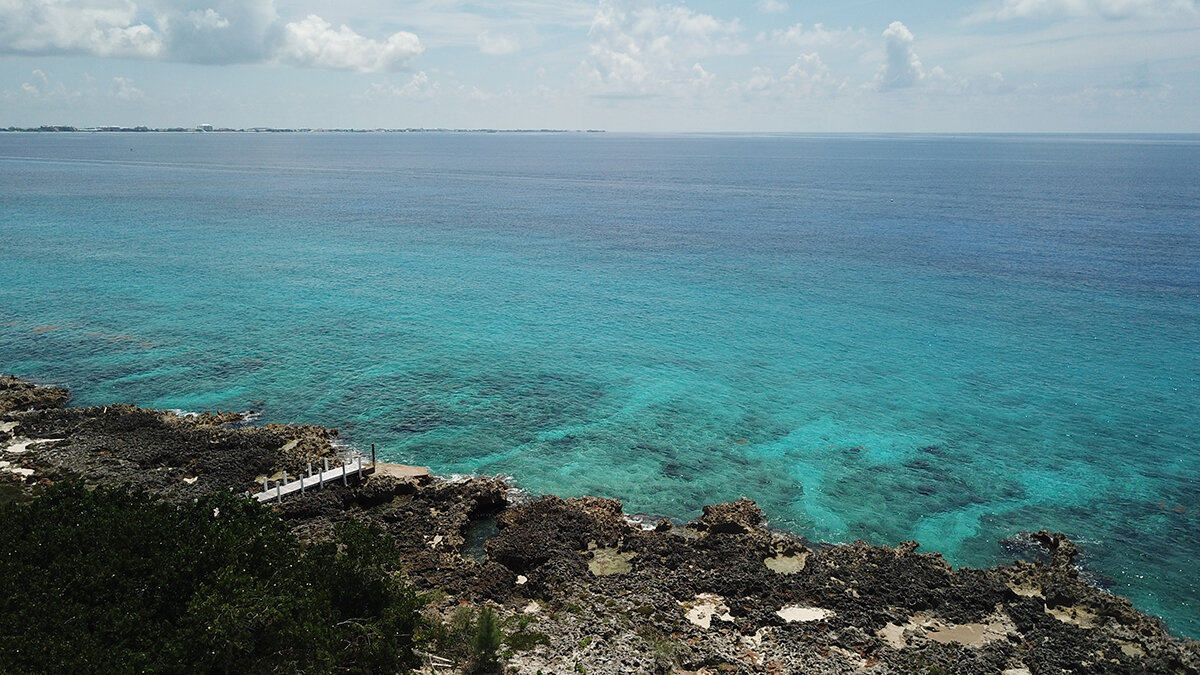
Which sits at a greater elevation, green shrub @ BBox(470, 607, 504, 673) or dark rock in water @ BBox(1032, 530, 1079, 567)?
green shrub @ BBox(470, 607, 504, 673)

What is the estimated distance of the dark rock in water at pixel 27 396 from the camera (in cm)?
4491

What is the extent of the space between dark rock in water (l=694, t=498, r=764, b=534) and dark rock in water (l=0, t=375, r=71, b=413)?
39706mm

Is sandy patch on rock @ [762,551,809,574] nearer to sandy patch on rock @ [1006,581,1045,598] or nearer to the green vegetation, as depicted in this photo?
sandy patch on rock @ [1006,581,1045,598]

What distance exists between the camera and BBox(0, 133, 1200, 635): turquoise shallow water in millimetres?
38781

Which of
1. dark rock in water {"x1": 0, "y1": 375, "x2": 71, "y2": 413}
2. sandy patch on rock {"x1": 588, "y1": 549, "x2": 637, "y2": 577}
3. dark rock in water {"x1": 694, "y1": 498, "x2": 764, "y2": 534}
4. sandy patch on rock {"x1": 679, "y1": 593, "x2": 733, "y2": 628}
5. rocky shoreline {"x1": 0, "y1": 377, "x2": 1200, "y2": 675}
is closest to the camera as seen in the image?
rocky shoreline {"x1": 0, "y1": 377, "x2": 1200, "y2": 675}

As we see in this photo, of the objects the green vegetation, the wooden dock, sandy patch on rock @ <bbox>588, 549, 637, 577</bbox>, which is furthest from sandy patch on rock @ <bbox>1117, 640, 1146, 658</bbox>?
the wooden dock

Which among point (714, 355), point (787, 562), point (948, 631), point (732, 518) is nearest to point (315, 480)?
point (732, 518)

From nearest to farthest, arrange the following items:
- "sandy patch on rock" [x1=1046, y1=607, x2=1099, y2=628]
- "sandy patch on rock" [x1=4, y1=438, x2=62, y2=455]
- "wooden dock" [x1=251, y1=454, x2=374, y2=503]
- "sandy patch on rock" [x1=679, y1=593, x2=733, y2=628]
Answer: "sandy patch on rock" [x1=679, y1=593, x2=733, y2=628] → "sandy patch on rock" [x1=1046, y1=607, x2=1099, y2=628] → "wooden dock" [x1=251, y1=454, x2=374, y2=503] → "sandy patch on rock" [x1=4, y1=438, x2=62, y2=455]

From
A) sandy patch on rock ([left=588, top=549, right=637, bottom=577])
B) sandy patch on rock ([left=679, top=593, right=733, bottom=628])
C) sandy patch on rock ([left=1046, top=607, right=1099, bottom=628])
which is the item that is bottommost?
sandy patch on rock ([left=1046, top=607, right=1099, bottom=628])

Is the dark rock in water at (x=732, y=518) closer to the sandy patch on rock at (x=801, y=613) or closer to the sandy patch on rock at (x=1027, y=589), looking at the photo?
the sandy patch on rock at (x=801, y=613)

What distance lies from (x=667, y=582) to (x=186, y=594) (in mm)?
17055

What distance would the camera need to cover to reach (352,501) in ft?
119

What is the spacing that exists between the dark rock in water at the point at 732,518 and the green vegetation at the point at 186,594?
15539 millimetres

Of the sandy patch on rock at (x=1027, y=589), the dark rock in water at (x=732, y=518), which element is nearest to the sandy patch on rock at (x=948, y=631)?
the sandy patch on rock at (x=1027, y=589)
